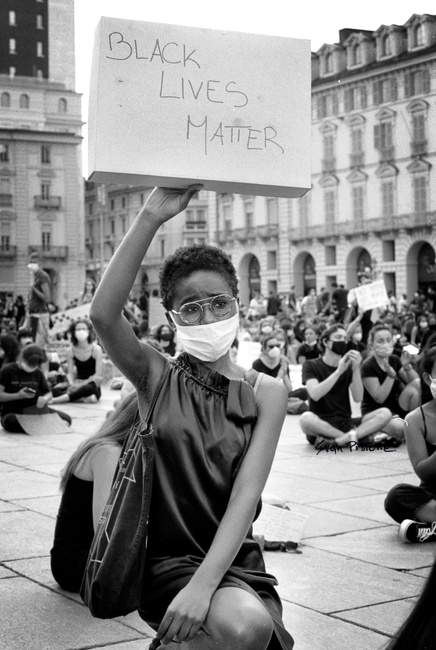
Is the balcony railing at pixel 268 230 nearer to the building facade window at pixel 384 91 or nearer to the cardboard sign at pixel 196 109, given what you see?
the building facade window at pixel 384 91

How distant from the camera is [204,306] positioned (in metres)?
2.71

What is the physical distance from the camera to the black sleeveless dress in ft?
8.32

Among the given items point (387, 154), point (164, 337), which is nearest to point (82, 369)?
point (164, 337)

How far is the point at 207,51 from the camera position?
8.56ft

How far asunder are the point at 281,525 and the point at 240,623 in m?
2.93

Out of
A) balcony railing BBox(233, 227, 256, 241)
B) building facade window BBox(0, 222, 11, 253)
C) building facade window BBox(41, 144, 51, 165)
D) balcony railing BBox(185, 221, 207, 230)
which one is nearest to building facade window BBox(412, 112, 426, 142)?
balcony railing BBox(233, 227, 256, 241)

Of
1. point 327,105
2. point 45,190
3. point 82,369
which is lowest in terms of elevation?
point 82,369

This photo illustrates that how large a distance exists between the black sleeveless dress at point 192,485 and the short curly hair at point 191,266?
0.30 metres

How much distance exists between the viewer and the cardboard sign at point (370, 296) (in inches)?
594

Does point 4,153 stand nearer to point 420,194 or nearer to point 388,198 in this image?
point 388,198

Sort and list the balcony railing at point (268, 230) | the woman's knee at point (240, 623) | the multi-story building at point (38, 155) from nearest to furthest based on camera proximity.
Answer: the woman's knee at point (240, 623)
the multi-story building at point (38, 155)
the balcony railing at point (268, 230)

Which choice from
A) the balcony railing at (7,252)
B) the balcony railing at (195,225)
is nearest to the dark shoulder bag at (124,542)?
the balcony railing at (7,252)

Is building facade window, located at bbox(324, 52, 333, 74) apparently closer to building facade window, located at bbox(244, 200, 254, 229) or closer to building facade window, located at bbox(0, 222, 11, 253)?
building facade window, located at bbox(244, 200, 254, 229)

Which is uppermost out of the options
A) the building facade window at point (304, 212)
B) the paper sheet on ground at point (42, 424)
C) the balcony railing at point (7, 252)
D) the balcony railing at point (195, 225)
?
the balcony railing at point (195, 225)
